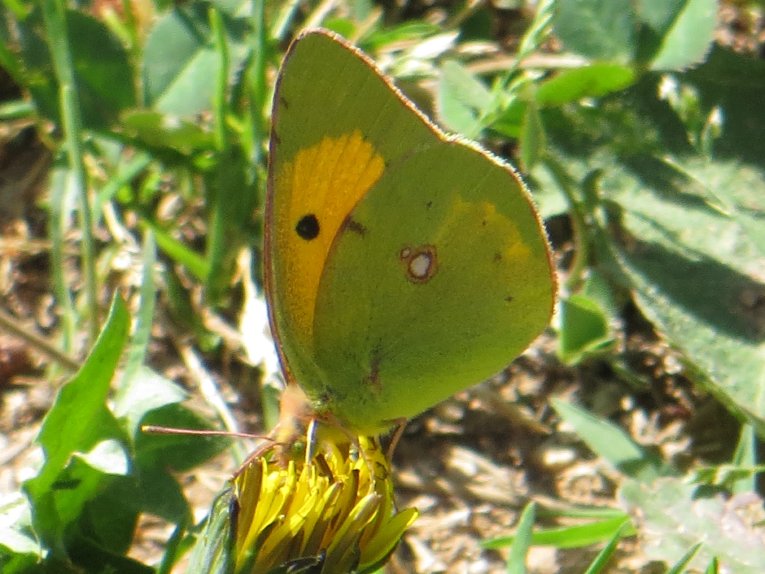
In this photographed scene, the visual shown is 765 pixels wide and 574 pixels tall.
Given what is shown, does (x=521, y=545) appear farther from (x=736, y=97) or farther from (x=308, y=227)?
(x=736, y=97)

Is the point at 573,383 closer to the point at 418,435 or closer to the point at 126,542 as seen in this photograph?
the point at 418,435

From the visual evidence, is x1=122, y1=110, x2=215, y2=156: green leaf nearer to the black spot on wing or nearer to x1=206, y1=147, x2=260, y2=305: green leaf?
x1=206, y1=147, x2=260, y2=305: green leaf

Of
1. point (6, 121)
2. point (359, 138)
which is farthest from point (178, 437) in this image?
point (6, 121)

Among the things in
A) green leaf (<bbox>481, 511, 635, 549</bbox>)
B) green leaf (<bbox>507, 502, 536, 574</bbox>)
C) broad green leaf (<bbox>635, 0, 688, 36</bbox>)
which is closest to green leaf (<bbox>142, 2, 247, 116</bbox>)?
broad green leaf (<bbox>635, 0, 688, 36</bbox>)

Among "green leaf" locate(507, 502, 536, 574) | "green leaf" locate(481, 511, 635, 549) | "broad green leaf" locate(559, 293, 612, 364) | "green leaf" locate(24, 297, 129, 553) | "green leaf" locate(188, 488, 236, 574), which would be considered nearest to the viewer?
"green leaf" locate(188, 488, 236, 574)

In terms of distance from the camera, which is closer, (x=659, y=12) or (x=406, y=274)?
(x=406, y=274)

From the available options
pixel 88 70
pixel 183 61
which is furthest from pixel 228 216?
pixel 88 70

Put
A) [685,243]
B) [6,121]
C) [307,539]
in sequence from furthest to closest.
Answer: [6,121] → [685,243] → [307,539]
